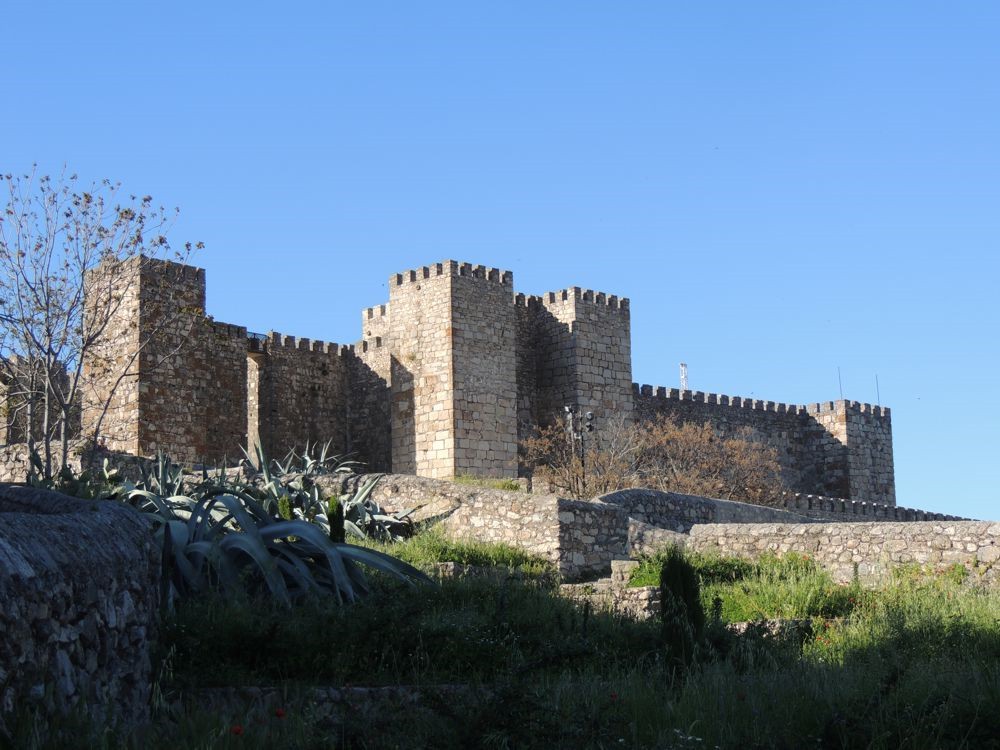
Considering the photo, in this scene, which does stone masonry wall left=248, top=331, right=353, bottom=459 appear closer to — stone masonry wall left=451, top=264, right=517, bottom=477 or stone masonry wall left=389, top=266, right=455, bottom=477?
stone masonry wall left=389, top=266, right=455, bottom=477

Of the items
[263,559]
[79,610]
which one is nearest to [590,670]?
[263,559]

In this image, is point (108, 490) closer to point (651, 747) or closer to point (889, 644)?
point (889, 644)

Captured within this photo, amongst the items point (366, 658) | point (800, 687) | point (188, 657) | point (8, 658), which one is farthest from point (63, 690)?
point (800, 687)

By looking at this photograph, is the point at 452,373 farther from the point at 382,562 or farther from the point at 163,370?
the point at 382,562

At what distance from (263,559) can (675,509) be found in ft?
36.7

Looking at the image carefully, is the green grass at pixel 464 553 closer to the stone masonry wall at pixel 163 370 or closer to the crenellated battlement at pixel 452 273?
the stone masonry wall at pixel 163 370

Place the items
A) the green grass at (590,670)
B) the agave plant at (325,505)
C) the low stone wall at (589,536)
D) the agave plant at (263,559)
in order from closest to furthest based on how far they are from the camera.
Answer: the green grass at (590,670) < the agave plant at (263,559) < the agave plant at (325,505) < the low stone wall at (589,536)

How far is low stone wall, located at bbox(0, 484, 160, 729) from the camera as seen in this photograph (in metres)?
5.07

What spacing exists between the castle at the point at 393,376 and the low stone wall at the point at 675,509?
702cm

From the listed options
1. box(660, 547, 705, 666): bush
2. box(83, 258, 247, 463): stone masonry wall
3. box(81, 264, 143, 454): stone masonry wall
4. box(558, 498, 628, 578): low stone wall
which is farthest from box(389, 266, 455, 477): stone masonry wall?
box(660, 547, 705, 666): bush

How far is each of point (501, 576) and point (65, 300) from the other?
33.5ft

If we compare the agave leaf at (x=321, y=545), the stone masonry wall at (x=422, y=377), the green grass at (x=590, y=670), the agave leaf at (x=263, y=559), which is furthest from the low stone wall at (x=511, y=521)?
the stone masonry wall at (x=422, y=377)

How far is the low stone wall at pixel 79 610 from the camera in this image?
16.6 ft

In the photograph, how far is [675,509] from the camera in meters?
19.4
